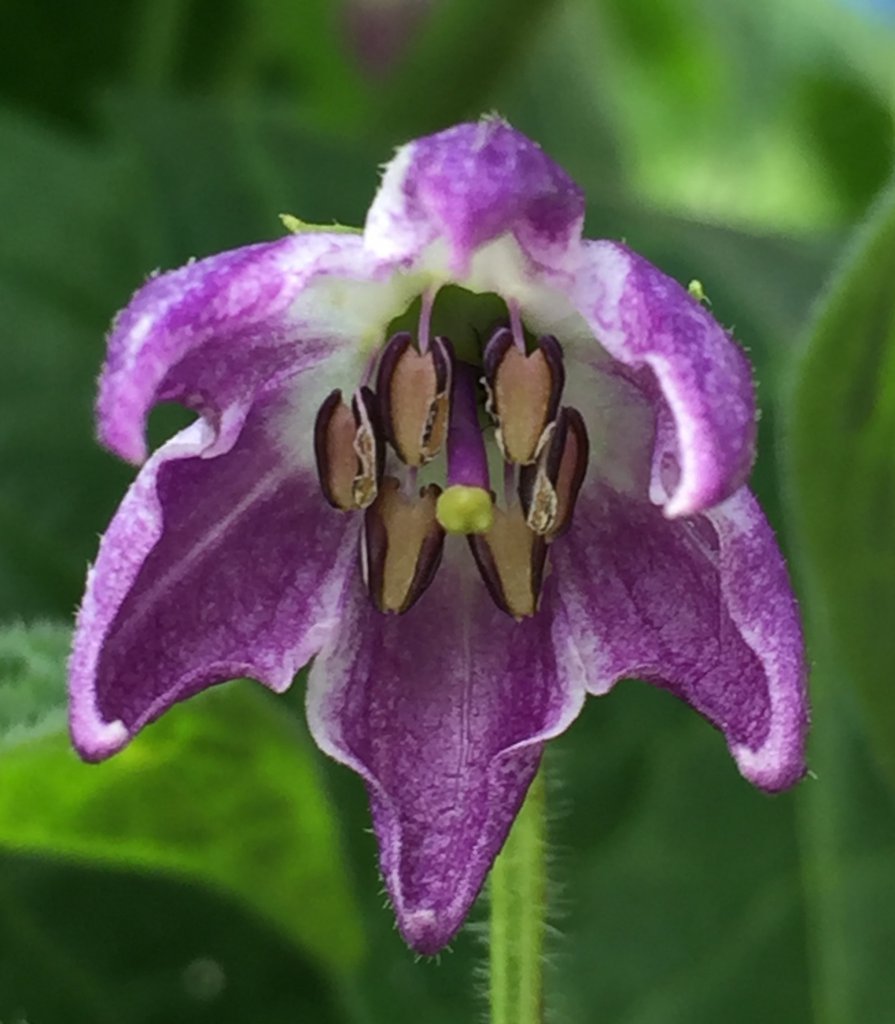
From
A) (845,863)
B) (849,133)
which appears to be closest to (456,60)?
(849,133)

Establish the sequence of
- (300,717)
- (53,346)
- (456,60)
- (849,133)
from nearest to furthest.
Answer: (300,717) < (53,346) < (456,60) < (849,133)

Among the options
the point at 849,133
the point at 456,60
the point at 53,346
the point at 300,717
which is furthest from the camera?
the point at 849,133

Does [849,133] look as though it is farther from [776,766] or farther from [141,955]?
[776,766]

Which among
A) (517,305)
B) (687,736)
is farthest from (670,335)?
(687,736)

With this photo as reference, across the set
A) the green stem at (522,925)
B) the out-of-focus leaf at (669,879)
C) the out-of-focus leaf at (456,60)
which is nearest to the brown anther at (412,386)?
the green stem at (522,925)

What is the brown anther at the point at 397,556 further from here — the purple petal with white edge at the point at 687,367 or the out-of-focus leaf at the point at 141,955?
the out-of-focus leaf at the point at 141,955

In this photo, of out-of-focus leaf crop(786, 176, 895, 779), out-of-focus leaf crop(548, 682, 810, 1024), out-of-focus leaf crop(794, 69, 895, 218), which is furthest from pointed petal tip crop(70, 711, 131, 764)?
out-of-focus leaf crop(794, 69, 895, 218)
